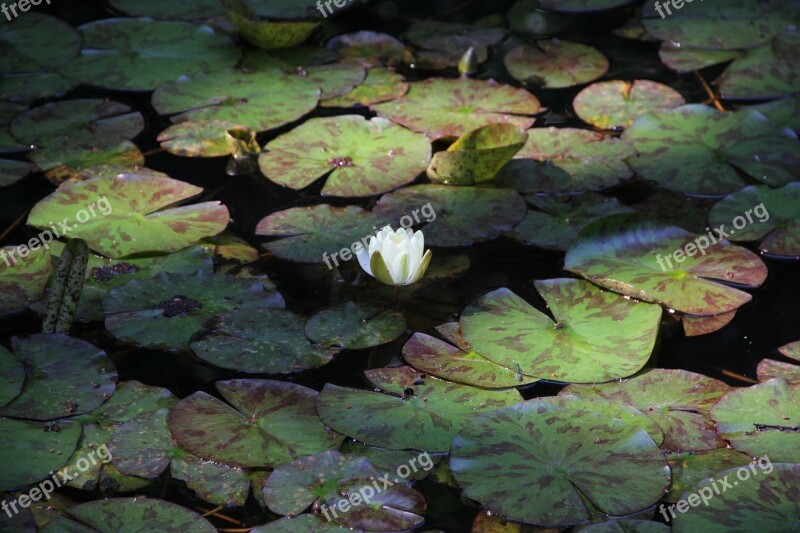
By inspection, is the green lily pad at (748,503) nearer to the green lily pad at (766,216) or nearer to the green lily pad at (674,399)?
the green lily pad at (674,399)

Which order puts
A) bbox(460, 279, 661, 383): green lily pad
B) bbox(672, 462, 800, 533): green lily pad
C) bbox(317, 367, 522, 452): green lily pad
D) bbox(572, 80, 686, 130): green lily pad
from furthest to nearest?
bbox(572, 80, 686, 130): green lily pad → bbox(460, 279, 661, 383): green lily pad → bbox(317, 367, 522, 452): green lily pad → bbox(672, 462, 800, 533): green lily pad

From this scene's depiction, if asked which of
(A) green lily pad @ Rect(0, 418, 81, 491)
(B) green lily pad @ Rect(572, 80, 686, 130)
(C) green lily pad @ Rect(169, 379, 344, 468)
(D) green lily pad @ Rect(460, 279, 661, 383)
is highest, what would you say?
(B) green lily pad @ Rect(572, 80, 686, 130)

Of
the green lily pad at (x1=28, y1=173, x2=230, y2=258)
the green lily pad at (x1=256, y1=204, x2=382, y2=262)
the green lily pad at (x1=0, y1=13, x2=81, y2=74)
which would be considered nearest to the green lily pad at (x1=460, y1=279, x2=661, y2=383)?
the green lily pad at (x1=256, y1=204, x2=382, y2=262)

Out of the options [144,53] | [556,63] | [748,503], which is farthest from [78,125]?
[748,503]

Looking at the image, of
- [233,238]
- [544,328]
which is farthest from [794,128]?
[233,238]

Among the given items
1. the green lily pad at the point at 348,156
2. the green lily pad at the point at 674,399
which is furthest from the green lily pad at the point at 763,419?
the green lily pad at the point at 348,156

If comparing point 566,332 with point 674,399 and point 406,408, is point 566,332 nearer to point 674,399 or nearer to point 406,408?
point 674,399

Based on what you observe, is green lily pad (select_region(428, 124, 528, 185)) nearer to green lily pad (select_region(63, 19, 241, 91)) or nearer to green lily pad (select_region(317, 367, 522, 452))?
green lily pad (select_region(317, 367, 522, 452))
